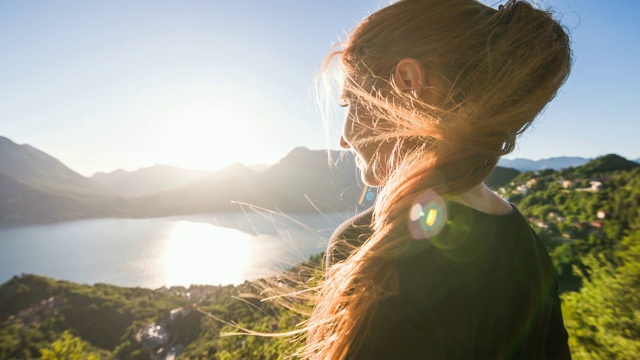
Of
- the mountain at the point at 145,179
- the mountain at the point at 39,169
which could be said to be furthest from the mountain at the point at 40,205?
the mountain at the point at 145,179

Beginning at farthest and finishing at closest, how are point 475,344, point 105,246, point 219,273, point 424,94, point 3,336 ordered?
point 105,246, point 219,273, point 3,336, point 424,94, point 475,344

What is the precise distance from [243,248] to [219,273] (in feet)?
18.5

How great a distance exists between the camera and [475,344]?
581mm

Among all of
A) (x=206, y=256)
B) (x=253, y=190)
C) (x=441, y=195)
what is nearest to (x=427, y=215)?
(x=441, y=195)

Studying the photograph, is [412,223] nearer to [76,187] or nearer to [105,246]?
[105,246]

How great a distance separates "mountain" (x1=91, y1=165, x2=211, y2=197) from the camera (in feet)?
394

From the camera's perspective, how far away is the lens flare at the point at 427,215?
59cm

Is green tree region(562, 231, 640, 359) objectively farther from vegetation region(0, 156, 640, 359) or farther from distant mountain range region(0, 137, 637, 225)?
distant mountain range region(0, 137, 637, 225)

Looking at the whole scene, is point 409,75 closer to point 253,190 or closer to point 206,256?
point 206,256

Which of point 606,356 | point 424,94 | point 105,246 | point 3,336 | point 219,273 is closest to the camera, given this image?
point 424,94

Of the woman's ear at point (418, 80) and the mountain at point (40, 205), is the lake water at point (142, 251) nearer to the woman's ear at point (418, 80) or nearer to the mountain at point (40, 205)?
the mountain at point (40, 205)

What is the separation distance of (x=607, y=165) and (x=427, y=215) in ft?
215

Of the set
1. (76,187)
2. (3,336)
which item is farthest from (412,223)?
(76,187)

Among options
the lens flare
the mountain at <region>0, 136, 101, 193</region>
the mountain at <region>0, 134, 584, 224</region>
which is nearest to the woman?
the lens flare
